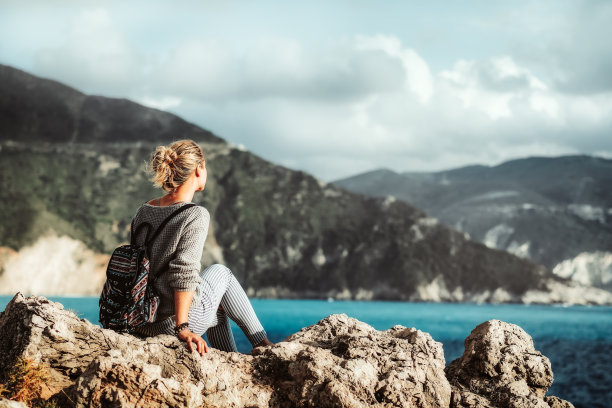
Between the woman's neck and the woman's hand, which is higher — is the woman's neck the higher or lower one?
the higher one

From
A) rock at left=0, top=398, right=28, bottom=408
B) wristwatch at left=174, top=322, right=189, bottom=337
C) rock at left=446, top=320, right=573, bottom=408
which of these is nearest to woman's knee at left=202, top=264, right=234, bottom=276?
wristwatch at left=174, top=322, right=189, bottom=337

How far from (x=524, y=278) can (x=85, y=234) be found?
9638cm


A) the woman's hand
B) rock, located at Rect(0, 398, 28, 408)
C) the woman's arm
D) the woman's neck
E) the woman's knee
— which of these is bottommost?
rock, located at Rect(0, 398, 28, 408)

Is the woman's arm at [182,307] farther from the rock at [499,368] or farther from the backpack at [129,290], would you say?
the rock at [499,368]

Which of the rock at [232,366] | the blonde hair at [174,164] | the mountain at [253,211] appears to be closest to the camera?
the rock at [232,366]

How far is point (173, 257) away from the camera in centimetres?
554

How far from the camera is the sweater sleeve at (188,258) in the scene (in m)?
5.44

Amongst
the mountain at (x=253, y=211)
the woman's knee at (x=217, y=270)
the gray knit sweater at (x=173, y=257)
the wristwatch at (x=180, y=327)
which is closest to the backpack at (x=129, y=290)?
the gray knit sweater at (x=173, y=257)

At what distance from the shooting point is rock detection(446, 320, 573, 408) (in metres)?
5.90

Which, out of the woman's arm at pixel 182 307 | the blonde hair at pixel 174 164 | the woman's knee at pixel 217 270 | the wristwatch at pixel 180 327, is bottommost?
the wristwatch at pixel 180 327

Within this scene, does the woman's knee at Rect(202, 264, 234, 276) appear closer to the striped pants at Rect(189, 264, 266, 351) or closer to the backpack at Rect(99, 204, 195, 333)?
the striped pants at Rect(189, 264, 266, 351)

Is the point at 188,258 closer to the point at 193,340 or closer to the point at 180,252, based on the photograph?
the point at 180,252

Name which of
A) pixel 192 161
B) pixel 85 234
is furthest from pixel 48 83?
pixel 192 161

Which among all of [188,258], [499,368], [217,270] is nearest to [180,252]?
[188,258]
